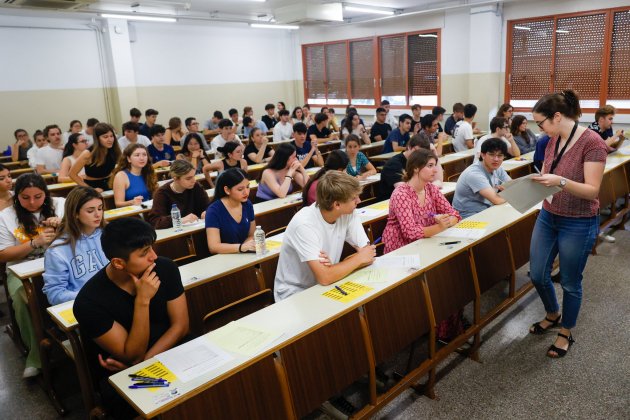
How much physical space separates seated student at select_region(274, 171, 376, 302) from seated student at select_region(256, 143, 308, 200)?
6.40 ft

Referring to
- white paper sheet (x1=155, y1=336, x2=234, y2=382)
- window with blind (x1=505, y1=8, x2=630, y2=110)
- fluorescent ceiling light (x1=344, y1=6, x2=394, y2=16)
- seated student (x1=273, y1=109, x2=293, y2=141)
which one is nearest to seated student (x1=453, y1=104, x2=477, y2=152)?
window with blind (x1=505, y1=8, x2=630, y2=110)

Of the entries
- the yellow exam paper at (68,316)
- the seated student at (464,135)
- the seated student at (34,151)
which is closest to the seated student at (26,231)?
the yellow exam paper at (68,316)

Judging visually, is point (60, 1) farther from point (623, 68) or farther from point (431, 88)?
point (623, 68)

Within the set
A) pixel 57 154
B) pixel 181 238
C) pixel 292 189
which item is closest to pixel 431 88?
pixel 292 189

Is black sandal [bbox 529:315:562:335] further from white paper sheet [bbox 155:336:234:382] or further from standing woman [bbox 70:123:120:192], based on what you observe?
standing woman [bbox 70:123:120:192]

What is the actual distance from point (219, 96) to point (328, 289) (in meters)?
10.6

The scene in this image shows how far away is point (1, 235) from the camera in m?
3.09

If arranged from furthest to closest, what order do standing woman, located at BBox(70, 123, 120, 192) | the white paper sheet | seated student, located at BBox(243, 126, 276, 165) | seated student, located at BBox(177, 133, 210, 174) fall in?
seated student, located at BBox(243, 126, 276, 165), seated student, located at BBox(177, 133, 210, 174), standing woman, located at BBox(70, 123, 120, 192), the white paper sheet

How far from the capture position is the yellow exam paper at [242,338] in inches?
70.9

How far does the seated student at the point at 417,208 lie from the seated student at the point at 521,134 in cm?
377

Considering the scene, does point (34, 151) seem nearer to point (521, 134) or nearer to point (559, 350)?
point (521, 134)

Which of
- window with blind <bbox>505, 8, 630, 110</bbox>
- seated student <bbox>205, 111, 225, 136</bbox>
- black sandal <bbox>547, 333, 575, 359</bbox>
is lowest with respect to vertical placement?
black sandal <bbox>547, 333, 575, 359</bbox>

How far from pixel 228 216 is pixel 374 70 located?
30.5ft

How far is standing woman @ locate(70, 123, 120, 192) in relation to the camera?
4.77 m
